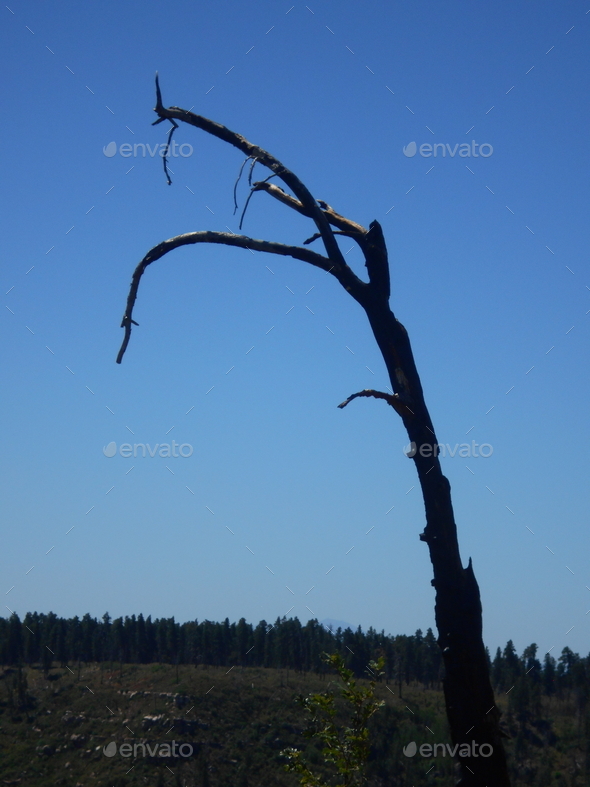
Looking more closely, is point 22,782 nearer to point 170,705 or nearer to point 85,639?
point 170,705

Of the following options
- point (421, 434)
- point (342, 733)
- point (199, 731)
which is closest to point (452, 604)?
point (421, 434)

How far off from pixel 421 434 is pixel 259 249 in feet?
5.34

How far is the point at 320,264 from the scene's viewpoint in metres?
5.13

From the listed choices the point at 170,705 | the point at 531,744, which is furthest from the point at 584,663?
the point at 170,705

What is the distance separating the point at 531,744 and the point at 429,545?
375 feet

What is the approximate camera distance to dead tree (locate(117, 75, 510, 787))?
4188mm

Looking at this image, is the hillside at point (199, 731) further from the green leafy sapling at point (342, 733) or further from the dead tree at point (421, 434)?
the dead tree at point (421, 434)

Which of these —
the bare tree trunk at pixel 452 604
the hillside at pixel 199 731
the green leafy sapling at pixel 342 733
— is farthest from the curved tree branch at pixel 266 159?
the hillside at pixel 199 731

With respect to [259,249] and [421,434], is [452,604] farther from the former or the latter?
[259,249]

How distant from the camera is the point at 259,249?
5.12 metres

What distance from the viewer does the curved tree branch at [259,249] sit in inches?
199

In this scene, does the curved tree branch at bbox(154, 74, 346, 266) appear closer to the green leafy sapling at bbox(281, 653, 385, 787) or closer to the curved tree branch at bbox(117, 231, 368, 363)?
the curved tree branch at bbox(117, 231, 368, 363)

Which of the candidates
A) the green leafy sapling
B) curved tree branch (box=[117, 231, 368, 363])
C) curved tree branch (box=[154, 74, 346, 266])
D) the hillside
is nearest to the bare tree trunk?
curved tree branch (box=[117, 231, 368, 363])

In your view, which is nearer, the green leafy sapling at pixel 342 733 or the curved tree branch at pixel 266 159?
the curved tree branch at pixel 266 159
